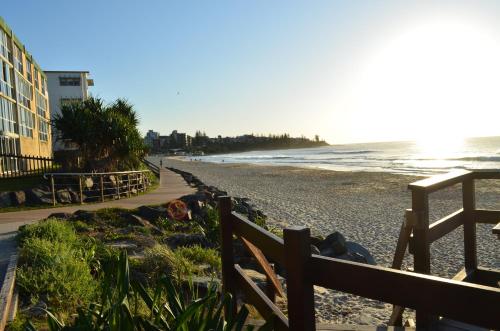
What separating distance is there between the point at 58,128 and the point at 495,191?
2271 cm

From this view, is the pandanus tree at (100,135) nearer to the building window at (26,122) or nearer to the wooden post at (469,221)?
the building window at (26,122)

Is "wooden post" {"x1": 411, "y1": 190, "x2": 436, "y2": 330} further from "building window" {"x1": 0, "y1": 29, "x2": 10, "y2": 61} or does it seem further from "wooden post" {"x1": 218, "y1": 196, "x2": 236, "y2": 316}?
"building window" {"x1": 0, "y1": 29, "x2": 10, "y2": 61}

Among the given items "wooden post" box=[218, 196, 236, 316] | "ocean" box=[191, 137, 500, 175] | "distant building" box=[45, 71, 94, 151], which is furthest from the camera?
"distant building" box=[45, 71, 94, 151]

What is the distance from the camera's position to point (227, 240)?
335 centimetres

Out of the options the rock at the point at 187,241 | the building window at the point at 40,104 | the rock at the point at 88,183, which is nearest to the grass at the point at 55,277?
the rock at the point at 187,241

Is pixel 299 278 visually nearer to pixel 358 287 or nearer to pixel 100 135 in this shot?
pixel 358 287

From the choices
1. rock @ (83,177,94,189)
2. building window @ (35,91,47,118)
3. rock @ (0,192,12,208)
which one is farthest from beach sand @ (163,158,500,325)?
building window @ (35,91,47,118)

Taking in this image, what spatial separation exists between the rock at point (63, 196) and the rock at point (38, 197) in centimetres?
26

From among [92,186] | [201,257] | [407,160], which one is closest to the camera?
[201,257]

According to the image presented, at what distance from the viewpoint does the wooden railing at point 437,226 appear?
119 inches

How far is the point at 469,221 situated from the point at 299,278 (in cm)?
309

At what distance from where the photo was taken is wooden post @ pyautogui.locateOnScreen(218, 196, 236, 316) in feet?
10.9

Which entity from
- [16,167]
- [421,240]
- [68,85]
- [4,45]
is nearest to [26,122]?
Answer: [4,45]

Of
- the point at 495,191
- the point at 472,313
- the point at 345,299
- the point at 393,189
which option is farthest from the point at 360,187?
the point at 472,313
